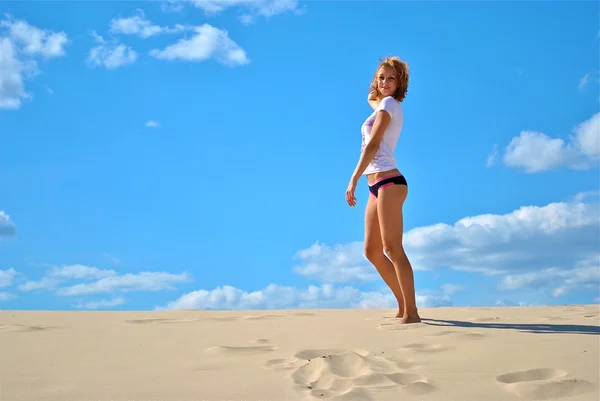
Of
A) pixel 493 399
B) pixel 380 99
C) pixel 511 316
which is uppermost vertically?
pixel 380 99

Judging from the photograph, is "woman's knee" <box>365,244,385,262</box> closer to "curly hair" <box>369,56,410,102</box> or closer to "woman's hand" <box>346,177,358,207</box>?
"woman's hand" <box>346,177,358,207</box>

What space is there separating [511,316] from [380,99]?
240 cm

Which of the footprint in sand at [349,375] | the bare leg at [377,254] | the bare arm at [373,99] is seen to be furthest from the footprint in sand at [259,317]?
the footprint in sand at [349,375]

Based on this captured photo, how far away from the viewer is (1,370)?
3.29m

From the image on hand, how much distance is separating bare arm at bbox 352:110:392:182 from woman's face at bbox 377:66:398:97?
40 cm

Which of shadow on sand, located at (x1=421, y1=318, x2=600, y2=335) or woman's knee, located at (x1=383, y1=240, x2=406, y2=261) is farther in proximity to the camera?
woman's knee, located at (x1=383, y1=240, x2=406, y2=261)

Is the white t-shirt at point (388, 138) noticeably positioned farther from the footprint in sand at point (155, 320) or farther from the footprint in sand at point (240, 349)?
the footprint in sand at point (155, 320)

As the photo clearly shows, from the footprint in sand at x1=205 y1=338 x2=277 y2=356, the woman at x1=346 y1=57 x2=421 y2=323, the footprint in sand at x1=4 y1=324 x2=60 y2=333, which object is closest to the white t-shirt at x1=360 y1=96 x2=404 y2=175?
the woman at x1=346 y1=57 x2=421 y2=323

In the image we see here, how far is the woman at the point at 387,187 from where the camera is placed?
492cm

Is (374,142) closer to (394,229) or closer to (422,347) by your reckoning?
(394,229)

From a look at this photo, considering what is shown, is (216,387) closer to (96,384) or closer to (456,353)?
(96,384)

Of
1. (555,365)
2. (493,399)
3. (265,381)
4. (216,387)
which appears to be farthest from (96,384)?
(555,365)

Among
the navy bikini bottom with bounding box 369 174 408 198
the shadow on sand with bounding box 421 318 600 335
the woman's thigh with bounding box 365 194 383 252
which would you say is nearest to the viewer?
the shadow on sand with bounding box 421 318 600 335

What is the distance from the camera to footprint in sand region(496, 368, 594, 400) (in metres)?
2.62
